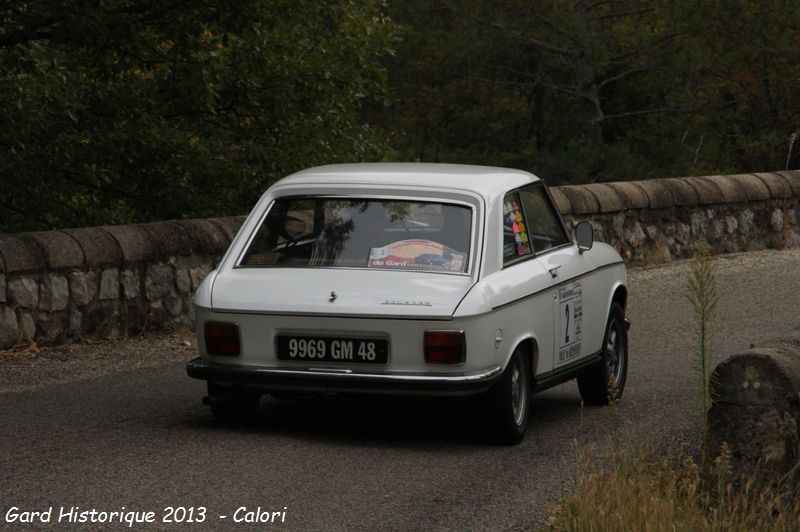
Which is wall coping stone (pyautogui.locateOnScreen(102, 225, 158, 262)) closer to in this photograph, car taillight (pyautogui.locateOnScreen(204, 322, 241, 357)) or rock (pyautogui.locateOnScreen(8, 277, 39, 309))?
rock (pyautogui.locateOnScreen(8, 277, 39, 309))

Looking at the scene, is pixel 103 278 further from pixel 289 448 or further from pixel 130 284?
pixel 289 448

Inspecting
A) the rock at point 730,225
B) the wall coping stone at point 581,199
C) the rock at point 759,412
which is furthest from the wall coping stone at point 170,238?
the rock at point 730,225

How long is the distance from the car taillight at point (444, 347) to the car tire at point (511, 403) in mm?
383

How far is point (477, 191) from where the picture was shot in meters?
8.02

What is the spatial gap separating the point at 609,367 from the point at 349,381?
257 centimetres

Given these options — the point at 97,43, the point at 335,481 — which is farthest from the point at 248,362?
the point at 97,43

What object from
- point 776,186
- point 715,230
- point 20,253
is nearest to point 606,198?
point 715,230

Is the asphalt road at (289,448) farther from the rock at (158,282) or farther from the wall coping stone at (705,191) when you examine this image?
the wall coping stone at (705,191)

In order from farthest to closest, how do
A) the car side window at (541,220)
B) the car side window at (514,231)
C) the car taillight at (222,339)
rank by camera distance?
the car side window at (541,220) → the car side window at (514,231) → the car taillight at (222,339)

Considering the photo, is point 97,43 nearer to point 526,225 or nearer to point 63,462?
point 526,225

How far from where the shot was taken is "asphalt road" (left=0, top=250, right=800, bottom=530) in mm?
6219

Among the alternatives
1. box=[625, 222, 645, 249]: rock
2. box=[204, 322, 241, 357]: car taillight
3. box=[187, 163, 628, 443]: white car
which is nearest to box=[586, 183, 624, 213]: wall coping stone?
box=[625, 222, 645, 249]: rock

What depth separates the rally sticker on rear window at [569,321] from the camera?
838cm

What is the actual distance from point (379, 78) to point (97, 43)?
5.59 meters
